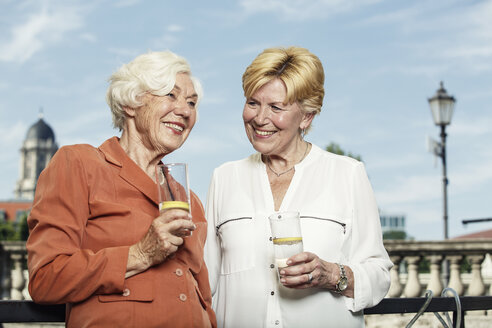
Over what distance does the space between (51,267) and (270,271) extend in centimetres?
115

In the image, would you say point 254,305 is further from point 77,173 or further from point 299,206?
point 77,173

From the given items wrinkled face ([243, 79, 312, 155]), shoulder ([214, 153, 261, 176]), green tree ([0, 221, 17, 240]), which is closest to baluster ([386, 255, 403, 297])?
shoulder ([214, 153, 261, 176])

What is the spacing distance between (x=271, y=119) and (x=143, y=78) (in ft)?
2.40

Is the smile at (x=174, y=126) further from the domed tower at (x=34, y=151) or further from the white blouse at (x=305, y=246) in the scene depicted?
the domed tower at (x=34, y=151)

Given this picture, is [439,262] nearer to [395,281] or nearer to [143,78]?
[395,281]

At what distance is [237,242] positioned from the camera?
3287 mm

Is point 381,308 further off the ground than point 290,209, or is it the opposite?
point 290,209

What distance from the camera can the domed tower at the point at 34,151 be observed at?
15712 cm

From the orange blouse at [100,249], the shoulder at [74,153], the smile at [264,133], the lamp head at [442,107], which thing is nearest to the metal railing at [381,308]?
the orange blouse at [100,249]

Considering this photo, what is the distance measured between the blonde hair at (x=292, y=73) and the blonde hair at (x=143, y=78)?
499 mm

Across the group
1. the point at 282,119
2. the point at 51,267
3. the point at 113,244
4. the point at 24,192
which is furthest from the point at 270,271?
the point at 24,192

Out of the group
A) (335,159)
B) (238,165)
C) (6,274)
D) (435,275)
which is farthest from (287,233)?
(6,274)

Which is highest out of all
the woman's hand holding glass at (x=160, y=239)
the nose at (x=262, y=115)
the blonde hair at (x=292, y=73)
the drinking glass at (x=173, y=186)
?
the blonde hair at (x=292, y=73)

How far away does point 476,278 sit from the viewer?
26.6 ft
